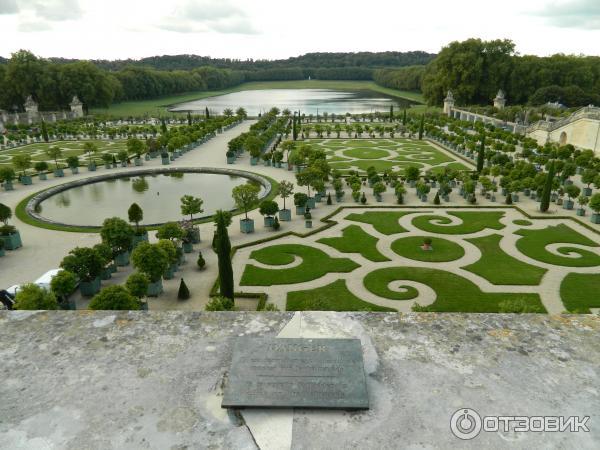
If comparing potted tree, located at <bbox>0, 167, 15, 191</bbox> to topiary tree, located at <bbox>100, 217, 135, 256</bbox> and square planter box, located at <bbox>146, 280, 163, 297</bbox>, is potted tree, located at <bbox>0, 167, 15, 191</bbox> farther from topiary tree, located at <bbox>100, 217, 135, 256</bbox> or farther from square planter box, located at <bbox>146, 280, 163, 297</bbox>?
square planter box, located at <bbox>146, 280, 163, 297</bbox>

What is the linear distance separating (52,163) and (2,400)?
196 ft

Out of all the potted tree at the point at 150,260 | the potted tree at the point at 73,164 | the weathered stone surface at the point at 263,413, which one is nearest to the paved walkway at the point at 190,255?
the potted tree at the point at 150,260

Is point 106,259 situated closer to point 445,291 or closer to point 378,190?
point 445,291

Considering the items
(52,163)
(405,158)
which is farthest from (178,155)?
(405,158)

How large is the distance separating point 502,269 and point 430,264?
4.02 meters

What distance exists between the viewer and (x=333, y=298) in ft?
72.9

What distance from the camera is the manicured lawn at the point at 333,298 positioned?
21.1m

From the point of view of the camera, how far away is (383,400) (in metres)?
6.91

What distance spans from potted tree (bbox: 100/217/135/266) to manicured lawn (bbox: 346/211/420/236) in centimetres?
1667

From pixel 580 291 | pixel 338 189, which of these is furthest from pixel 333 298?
pixel 338 189

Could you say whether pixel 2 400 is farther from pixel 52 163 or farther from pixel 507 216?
pixel 52 163

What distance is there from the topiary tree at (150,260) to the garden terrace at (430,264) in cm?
441

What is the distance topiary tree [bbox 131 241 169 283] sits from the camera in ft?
70.1

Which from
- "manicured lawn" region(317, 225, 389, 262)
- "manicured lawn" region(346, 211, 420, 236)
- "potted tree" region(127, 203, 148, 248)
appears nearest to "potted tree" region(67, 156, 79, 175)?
"potted tree" region(127, 203, 148, 248)
